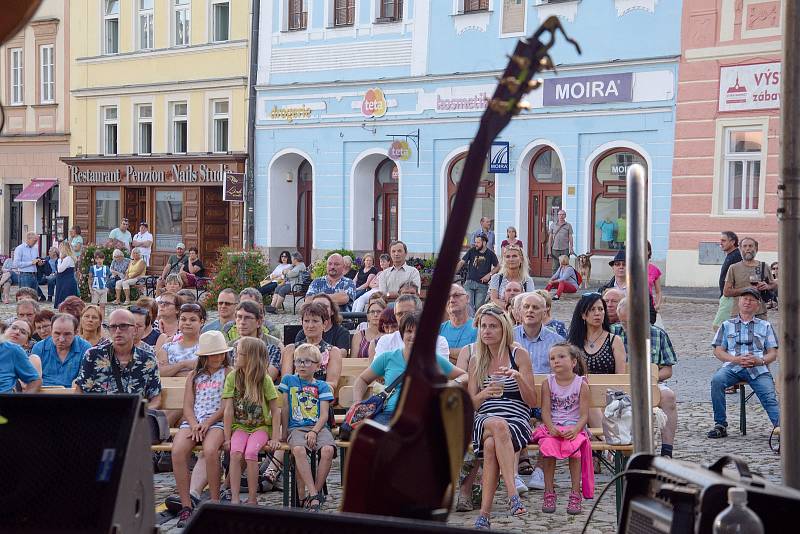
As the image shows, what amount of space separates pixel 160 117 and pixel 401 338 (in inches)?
1033

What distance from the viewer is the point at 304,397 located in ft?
25.7

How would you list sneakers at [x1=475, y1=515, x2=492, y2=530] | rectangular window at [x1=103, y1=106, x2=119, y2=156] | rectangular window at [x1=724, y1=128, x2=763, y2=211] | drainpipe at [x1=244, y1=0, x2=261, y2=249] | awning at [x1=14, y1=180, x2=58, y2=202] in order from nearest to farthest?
sneakers at [x1=475, y1=515, x2=492, y2=530] → rectangular window at [x1=724, y1=128, x2=763, y2=211] → drainpipe at [x1=244, y1=0, x2=261, y2=249] → rectangular window at [x1=103, y1=106, x2=119, y2=156] → awning at [x1=14, y1=180, x2=58, y2=202]

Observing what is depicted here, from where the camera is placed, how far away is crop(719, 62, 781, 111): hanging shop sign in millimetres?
22609

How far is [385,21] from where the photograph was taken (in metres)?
28.8

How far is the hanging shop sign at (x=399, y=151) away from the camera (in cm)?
2839

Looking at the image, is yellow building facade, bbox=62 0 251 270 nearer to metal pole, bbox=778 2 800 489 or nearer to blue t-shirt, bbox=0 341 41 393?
blue t-shirt, bbox=0 341 41 393

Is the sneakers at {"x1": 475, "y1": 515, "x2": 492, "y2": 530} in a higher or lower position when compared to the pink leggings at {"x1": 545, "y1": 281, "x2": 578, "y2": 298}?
lower

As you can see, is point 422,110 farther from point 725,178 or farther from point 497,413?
point 497,413

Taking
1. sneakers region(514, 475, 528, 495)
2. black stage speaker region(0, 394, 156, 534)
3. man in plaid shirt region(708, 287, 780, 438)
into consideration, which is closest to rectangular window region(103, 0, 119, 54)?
man in plaid shirt region(708, 287, 780, 438)

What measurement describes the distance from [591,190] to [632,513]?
23621 millimetres

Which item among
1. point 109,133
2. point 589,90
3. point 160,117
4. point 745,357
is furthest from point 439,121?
point 745,357

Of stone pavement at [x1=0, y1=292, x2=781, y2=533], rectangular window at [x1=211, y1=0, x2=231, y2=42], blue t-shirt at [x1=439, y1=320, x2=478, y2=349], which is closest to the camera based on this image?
stone pavement at [x1=0, y1=292, x2=781, y2=533]

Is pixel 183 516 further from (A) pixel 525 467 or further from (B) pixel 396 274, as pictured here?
(B) pixel 396 274

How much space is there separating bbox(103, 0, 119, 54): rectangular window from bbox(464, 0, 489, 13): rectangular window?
40.6 feet
